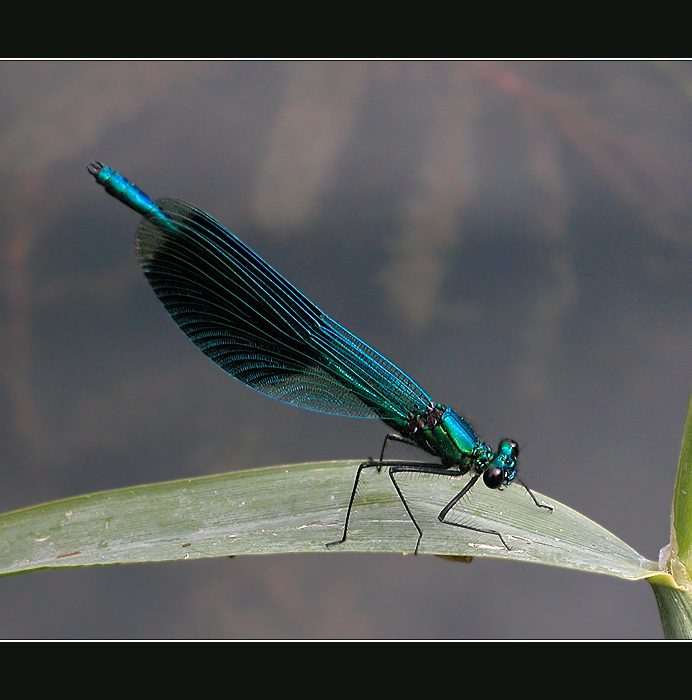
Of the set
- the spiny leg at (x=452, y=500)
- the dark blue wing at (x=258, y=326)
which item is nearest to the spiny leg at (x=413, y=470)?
the spiny leg at (x=452, y=500)

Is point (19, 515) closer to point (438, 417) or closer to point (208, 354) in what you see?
point (208, 354)

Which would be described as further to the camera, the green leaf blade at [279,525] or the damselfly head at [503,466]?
the damselfly head at [503,466]

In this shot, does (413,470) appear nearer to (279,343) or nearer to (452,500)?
(452,500)

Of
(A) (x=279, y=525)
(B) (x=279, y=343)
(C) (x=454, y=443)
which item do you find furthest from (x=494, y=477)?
(B) (x=279, y=343)

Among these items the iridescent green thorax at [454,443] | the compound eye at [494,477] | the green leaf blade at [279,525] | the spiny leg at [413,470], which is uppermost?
the iridescent green thorax at [454,443]

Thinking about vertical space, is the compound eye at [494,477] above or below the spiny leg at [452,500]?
above

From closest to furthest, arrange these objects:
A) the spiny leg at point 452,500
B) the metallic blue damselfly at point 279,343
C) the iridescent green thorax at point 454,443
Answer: the spiny leg at point 452,500, the metallic blue damselfly at point 279,343, the iridescent green thorax at point 454,443

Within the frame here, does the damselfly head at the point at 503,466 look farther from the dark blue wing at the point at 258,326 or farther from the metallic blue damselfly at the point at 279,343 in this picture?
the dark blue wing at the point at 258,326

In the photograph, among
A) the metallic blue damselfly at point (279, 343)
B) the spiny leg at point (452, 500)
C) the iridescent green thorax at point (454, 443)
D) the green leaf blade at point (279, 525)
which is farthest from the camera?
the iridescent green thorax at point (454, 443)

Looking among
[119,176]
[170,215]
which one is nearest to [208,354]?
[170,215]
